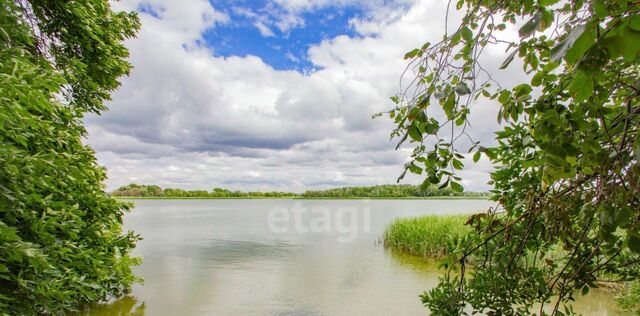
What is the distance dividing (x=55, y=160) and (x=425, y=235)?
46.7ft

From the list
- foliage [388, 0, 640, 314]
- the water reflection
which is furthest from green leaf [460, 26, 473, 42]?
the water reflection

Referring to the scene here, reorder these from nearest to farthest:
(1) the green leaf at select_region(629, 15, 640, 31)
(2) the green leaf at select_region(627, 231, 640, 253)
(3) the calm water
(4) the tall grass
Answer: (1) the green leaf at select_region(629, 15, 640, 31)
(2) the green leaf at select_region(627, 231, 640, 253)
(3) the calm water
(4) the tall grass

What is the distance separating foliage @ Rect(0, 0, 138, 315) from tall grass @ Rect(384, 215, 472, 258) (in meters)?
11.1

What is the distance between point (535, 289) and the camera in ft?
7.95

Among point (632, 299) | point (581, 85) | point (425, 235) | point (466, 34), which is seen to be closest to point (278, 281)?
point (425, 235)

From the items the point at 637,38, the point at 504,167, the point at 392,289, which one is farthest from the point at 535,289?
the point at 392,289

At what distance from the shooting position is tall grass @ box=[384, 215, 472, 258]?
14992 mm

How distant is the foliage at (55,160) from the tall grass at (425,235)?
11095 mm

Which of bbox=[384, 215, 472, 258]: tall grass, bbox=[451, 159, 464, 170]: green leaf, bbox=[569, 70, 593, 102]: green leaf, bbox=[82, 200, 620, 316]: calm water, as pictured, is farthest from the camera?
bbox=[384, 215, 472, 258]: tall grass

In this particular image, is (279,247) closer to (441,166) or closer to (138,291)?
(138,291)

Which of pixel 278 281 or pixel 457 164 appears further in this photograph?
pixel 278 281

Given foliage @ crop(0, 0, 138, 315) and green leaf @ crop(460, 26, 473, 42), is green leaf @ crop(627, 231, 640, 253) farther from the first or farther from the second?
foliage @ crop(0, 0, 138, 315)

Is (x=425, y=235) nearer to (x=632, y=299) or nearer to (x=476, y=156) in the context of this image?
(x=632, y=299)

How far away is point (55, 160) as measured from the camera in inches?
145
